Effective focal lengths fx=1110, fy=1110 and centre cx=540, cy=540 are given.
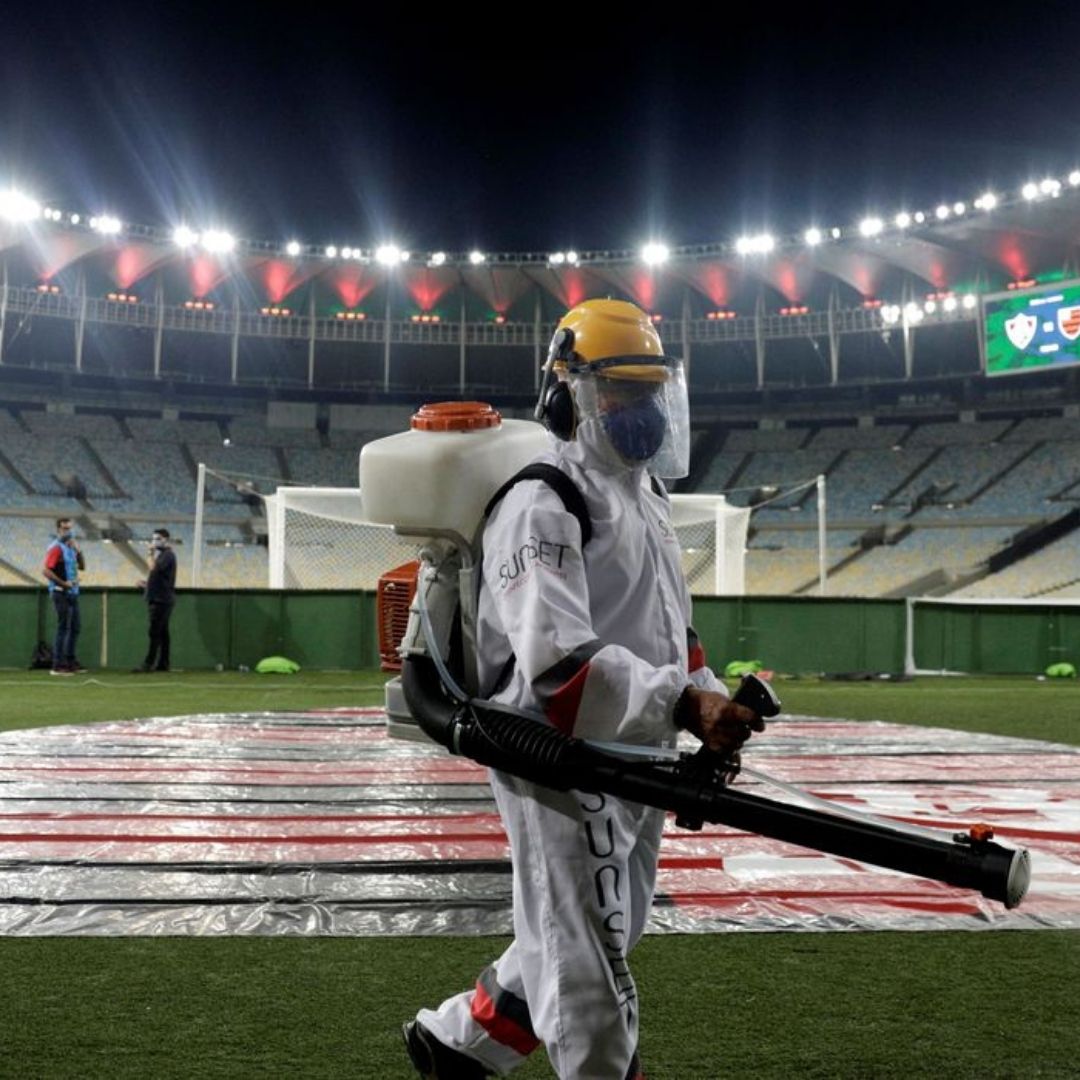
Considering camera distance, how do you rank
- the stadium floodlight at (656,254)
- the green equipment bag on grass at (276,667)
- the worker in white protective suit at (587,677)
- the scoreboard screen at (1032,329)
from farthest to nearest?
the stadium floodlight at (656,254)
the scoreboard screen at (1032,329)
the green equipment bag on grass at (276,667)
the worker in white protective suit at (587,677)

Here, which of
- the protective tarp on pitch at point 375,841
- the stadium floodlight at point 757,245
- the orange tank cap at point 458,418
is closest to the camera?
the orange tank cap at point 458,418

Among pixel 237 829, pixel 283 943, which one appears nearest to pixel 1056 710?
pixel 237 829

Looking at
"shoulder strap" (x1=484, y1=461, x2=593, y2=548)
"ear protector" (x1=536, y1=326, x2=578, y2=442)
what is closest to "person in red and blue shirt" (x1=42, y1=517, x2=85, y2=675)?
"ear protector" (x1=536, y1=326, x2=578, y2=442)

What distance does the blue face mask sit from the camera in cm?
233

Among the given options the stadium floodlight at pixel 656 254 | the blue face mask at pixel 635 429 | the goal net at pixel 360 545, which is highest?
the stadium floodlight at pixel 656 254

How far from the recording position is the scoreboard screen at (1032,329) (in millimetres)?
30781

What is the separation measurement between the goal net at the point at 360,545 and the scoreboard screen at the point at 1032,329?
16.8 meters

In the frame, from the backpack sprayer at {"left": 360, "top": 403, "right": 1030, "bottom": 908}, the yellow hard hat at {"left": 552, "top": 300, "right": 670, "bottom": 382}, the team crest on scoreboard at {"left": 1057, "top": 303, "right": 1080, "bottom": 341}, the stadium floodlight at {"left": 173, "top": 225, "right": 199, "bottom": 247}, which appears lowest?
the backpack sprayer at {"left": 360, "top": 403, "right": 1030, "bottom": 908}

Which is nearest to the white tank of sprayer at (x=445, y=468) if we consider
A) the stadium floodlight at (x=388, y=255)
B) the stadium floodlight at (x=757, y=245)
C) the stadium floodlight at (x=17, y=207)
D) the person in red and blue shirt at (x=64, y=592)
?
the person in red and blue shirt at (x=64, y=592)

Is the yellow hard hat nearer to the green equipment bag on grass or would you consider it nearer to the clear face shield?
the clear face shield

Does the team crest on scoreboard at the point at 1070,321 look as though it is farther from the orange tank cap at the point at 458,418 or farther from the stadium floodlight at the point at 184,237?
the orange tank cap at the point at 458,418

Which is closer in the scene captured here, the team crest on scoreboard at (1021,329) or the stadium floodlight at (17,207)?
the team crest on scoreboard at (1021,329)

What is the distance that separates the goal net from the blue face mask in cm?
1508

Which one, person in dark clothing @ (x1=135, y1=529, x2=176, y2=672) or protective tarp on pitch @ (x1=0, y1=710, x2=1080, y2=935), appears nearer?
protective tarp on pitch @ (x1=0, y1=710, x2=1080, y2=935)
